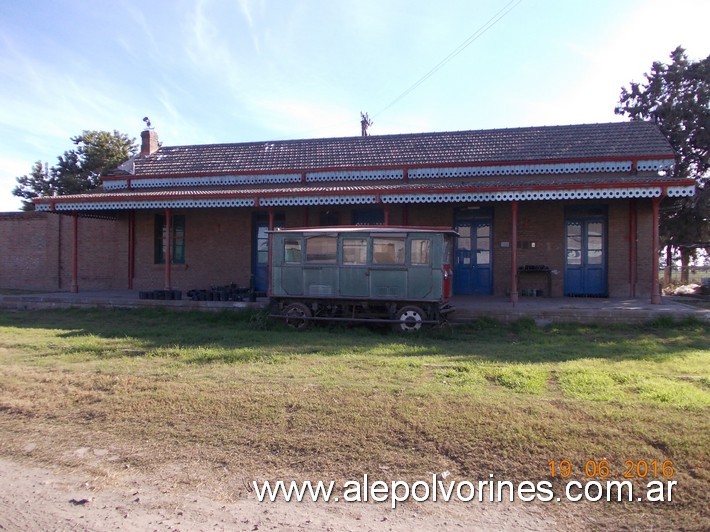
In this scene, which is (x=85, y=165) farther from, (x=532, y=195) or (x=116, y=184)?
(x=532, y=195)

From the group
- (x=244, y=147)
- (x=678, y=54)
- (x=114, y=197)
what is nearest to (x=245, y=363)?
(x=114, y=197)

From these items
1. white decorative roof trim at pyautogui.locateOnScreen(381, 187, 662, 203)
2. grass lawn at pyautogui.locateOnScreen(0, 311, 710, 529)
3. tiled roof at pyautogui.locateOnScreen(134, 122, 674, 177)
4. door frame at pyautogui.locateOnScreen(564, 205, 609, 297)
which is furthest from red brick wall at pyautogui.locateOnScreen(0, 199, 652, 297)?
grass lawn at pyautogui.locateOnScreen(0, 311, 710, 529)

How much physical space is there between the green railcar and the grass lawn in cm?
154

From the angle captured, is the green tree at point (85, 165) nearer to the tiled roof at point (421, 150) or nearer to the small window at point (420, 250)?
the tiled roof at point (421, 150)

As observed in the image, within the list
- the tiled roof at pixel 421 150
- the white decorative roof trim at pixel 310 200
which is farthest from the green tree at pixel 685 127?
the white decorative roof trim at pixel 310 200

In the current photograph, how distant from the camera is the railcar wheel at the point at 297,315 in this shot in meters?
10.9

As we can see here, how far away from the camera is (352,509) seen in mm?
3553

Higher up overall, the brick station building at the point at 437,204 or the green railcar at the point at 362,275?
the brick station building at the point at 437,204

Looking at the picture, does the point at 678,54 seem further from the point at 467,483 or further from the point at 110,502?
the point at 110,502

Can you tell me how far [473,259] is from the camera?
49.0 ft

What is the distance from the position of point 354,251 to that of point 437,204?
17.6 ft

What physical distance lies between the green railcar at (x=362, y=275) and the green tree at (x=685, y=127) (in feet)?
53.8

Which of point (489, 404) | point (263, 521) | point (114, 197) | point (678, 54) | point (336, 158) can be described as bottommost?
point (263, 521)

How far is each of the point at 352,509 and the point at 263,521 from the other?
61cm
